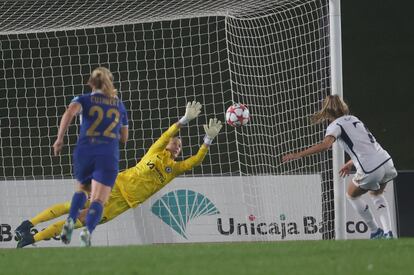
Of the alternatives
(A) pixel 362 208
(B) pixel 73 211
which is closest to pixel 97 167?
(B) pixel 73 211

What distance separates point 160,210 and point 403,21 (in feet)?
35.7

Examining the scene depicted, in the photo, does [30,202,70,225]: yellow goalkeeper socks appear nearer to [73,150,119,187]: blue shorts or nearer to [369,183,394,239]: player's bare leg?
[73,150,119,187]: blue shorts

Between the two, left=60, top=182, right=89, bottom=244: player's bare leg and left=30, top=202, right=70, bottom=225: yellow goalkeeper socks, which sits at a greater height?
left=60, top=182, right=89, bottom=244: player's bare leg

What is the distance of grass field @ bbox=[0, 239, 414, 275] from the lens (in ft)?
20.4

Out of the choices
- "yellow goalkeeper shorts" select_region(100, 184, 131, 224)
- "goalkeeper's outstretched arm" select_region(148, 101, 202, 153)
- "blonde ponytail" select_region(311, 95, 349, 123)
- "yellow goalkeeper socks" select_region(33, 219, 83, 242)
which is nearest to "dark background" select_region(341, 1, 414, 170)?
"yellow goalkeeper shorts" select_region(100, 184, 131, 224)

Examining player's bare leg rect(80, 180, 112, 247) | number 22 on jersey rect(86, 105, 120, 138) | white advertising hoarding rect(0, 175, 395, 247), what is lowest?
white advertising hoarding rect(0, 175, 395, 247)

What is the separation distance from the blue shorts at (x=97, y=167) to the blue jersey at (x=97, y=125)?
39 millimetres

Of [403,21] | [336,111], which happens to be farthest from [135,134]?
[336,111]

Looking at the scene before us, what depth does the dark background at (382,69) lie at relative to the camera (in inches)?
888

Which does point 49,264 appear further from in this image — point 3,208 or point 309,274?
point 3,208

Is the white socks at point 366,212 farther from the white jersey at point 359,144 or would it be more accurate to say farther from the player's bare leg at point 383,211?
the white jersey at point 359,144

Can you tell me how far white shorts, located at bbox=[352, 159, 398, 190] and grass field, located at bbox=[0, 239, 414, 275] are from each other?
2295 mm

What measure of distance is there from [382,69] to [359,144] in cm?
1284

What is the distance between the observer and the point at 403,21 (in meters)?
23.2
